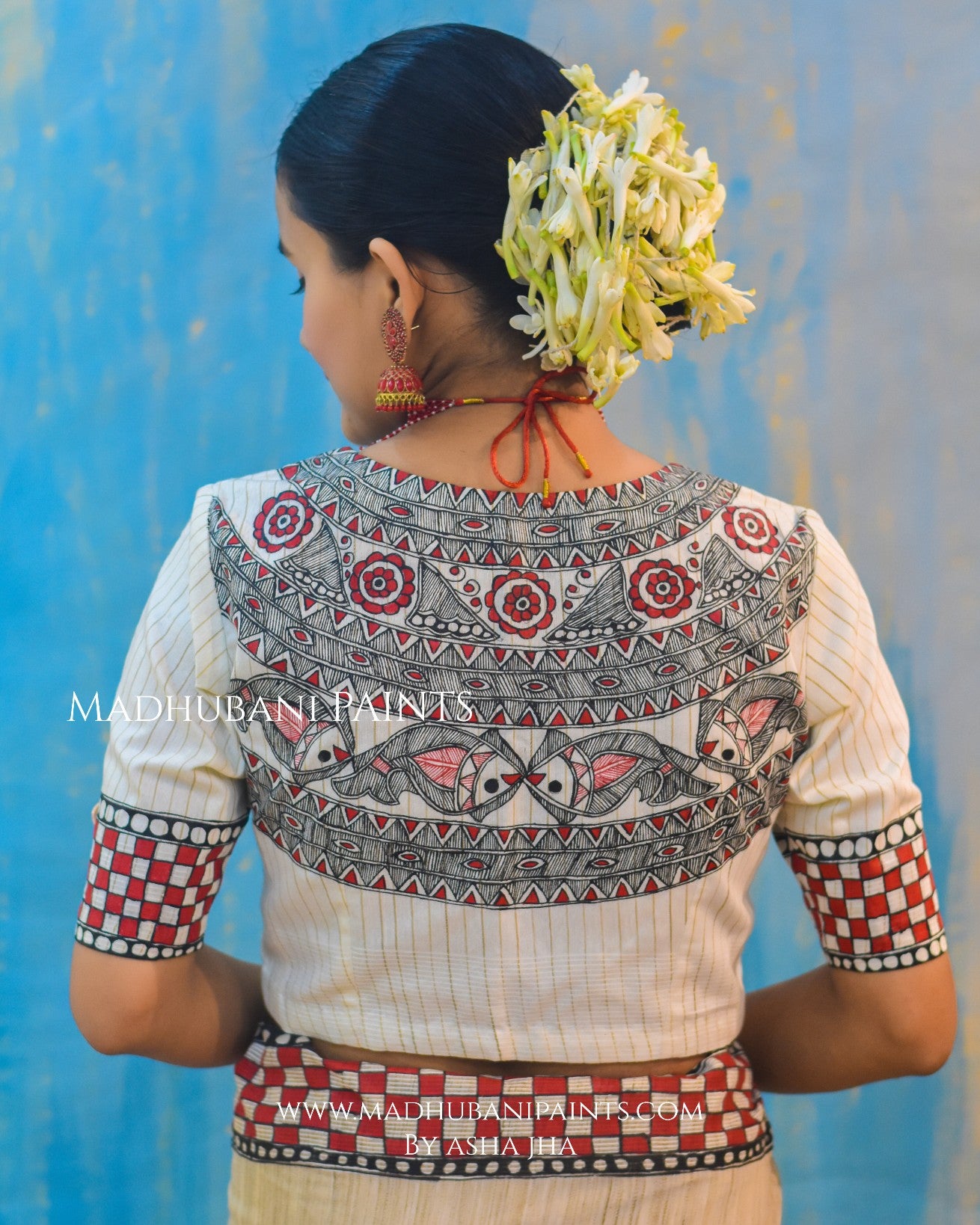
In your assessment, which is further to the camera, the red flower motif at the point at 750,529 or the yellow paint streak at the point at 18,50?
the yellow paint streak at the point at 18,50

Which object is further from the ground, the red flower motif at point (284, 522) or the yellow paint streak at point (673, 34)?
the yellow paint streak at point (673, 34)

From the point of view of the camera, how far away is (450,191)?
825mm

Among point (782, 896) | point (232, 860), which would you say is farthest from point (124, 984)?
point (782, 896)

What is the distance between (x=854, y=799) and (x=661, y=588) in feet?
0.82

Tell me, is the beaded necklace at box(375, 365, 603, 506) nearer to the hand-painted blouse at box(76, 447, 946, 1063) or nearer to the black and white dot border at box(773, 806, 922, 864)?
the hand-painted blouse at box(76, 447, 946, 1063)

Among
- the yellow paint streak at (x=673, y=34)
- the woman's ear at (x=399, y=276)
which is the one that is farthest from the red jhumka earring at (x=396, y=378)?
the yellow paint streak at (x=673, y=34)

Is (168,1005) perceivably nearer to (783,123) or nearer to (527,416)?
(527,416)

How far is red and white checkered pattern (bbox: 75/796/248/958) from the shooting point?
0.87 m

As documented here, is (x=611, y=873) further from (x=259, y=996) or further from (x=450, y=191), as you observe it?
(x=450, y=191)

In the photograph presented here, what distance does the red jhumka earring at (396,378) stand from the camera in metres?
0.86

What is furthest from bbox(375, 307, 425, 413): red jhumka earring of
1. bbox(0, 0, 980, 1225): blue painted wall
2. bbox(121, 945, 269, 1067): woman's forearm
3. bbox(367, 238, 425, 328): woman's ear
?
bbox(0, 0, 980, 1225): blue painted wall

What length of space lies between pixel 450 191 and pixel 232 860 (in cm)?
117

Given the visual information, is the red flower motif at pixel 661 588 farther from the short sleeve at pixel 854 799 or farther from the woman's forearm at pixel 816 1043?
the woman's forearm at pixel 816 1043

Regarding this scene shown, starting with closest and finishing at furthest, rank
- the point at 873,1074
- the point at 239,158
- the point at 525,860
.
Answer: the point at 525,860, the point at 873,1074, the point at 239,158
